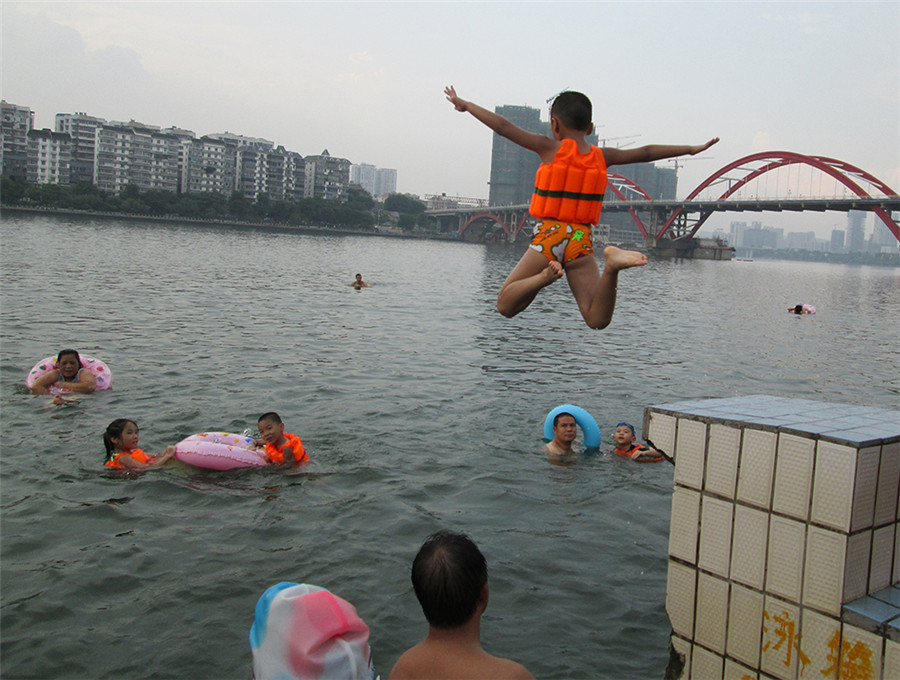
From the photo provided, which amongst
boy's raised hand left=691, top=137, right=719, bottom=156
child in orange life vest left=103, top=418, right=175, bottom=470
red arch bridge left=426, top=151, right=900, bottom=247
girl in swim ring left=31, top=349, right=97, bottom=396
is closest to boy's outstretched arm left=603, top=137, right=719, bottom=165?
boy's raised hand left=691, top=137, right=719, bottom=156

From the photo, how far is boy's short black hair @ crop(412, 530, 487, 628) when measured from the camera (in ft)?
12.4

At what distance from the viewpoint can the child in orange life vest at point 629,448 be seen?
466 inches

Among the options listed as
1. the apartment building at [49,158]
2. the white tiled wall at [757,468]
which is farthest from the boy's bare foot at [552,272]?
the apartment building at [49,158]

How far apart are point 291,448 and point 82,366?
6.01 meters

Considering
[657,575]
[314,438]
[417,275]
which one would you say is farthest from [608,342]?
[417,275]

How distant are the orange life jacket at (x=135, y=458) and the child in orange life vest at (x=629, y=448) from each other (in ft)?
22.7

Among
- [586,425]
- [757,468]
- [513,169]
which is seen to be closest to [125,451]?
[586,425]

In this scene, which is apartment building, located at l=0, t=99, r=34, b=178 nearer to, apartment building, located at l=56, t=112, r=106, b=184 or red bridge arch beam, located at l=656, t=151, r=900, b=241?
apartment building, located at l=56, t=112, r=106, b=184

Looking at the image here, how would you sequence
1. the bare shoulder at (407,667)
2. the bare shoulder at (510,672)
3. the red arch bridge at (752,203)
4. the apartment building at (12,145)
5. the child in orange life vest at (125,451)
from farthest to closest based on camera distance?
1. the apartment building at (12,145)
2. the red arch bridge at (752,203)
3. the child in orange life vest at (125,451)
4. the bare shoulder at (407,667)
5. the bare shoulder at (510,672)

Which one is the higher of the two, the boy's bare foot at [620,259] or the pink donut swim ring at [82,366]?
the boy's bare foot at [620,259]

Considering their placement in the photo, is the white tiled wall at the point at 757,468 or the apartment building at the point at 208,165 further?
the apartment building at the point at 208,165

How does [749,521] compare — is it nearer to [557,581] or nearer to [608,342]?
[557,581]

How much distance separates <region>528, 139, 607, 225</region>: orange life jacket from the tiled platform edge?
63.8 inches

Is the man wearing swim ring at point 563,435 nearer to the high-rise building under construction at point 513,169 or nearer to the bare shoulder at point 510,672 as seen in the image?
the bare shoulder at point 510,672
